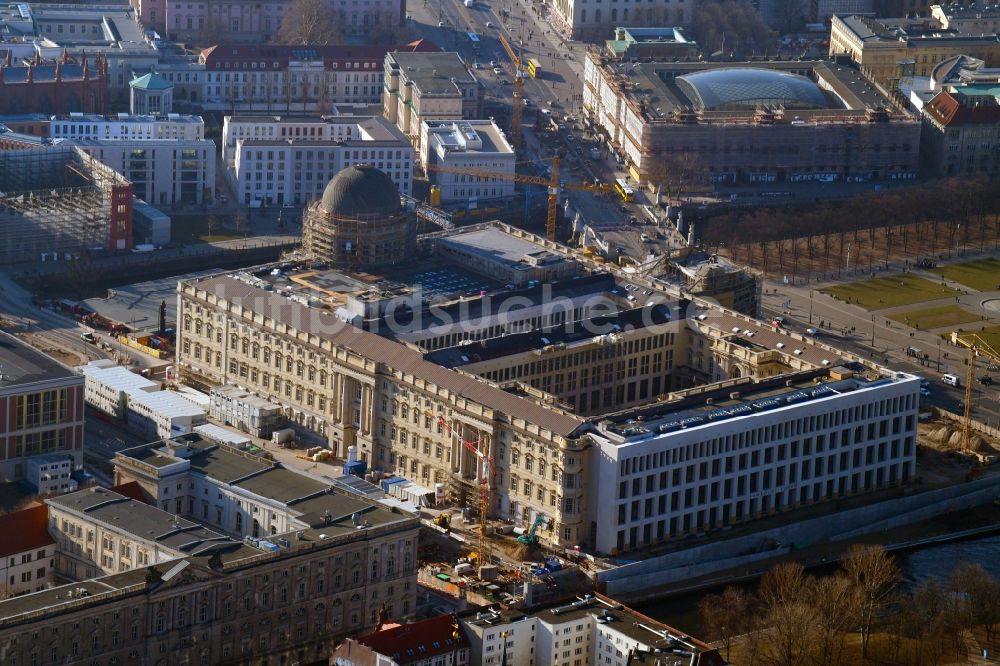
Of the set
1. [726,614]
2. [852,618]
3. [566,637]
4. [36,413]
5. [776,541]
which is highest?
[36,413]

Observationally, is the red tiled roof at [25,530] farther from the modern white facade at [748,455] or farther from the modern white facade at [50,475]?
the modern white facade at [748,455]

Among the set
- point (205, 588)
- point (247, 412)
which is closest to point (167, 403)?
point (247, 412)

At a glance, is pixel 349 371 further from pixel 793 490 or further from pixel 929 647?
pixel 929 647

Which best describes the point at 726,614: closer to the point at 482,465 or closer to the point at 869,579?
the point at 869,579

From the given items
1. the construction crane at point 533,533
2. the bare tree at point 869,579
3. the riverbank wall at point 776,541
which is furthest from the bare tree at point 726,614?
the construction crane at point 533,533

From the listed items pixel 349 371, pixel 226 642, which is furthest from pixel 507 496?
pixel 226 642

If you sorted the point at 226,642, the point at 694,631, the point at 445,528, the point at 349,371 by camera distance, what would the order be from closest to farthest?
1. the point at 226,642
2. the point at 694,631
3. the point at 445,528
4. the point at 349,371

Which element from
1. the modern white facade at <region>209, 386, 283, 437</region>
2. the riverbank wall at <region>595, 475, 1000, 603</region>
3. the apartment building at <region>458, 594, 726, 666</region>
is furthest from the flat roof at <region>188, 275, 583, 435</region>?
the apartment building at <region>458, 594, 726, 666</region>
